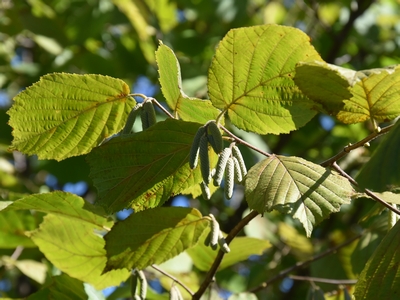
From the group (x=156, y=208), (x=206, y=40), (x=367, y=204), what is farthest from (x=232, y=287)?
(x=156, y=208)

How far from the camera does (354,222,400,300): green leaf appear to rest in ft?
3.19

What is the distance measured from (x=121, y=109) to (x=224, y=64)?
226 millimetres

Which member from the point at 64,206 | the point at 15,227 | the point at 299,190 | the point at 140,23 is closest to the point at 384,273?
the point at 299,190

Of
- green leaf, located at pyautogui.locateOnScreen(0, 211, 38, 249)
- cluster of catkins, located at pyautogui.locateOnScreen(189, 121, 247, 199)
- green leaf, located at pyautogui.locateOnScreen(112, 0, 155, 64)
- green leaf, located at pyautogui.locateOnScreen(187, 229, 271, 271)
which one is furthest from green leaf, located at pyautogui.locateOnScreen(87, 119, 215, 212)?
green leaf, located at pyautogui.locateOnScreen(112, 0, 155, 64)

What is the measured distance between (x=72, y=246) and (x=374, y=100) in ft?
2.33

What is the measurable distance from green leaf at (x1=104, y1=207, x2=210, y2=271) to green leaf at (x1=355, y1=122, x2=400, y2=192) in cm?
45

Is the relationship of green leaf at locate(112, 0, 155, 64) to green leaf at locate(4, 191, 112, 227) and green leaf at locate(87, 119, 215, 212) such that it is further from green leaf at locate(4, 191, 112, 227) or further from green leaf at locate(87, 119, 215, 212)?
green leaf at locate(87, 119, 215, 212)

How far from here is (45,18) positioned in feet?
8.64

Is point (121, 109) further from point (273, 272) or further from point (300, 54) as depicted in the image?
point (273, 272)

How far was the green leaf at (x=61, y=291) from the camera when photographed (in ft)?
4.05

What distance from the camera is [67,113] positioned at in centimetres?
108

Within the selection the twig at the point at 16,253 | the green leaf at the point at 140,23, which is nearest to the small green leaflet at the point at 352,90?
the twig at the point at 16,253

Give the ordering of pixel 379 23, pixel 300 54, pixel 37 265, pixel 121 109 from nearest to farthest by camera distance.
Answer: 1. pixel 300 54
2. pixel 121 109
3. pixel 37 265
4. pixel 379 23

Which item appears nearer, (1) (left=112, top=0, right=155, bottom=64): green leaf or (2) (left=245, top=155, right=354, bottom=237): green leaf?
(2) (left=245, top=155, right=354, bottom=237): green leaf
